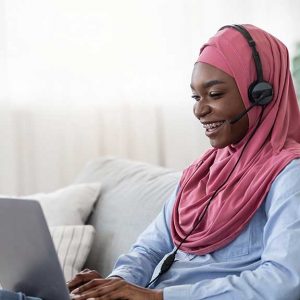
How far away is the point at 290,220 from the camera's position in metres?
1.29

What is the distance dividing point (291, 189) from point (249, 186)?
0.12 meters

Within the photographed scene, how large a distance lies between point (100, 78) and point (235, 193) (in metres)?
1.66

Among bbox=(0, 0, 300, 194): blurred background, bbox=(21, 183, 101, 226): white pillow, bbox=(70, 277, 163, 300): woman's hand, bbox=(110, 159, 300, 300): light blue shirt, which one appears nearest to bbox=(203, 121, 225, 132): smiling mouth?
bbox=(110, 159, 300, 300): light blue shirt

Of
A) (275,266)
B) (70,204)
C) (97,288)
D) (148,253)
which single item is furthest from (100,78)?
(275,266)

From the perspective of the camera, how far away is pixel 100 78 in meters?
3.00

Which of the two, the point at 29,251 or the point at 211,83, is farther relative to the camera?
the point at 211,83

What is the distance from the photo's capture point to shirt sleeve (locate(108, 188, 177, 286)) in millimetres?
1586

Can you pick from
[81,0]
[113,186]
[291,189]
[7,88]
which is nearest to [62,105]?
[7,88]

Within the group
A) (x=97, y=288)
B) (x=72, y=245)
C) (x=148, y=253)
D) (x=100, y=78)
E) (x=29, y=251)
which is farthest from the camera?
(x=100, y=78)

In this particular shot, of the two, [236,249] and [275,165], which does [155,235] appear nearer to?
[236,249]

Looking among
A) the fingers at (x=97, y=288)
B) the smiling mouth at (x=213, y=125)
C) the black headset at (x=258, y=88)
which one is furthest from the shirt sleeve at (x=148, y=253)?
the black headset at (x=258, y=88)

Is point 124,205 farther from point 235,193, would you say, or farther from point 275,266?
point 275,266

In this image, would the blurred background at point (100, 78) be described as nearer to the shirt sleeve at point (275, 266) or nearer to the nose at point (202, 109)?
the nose at point (202, 109)

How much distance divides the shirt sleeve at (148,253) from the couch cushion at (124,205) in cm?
35
